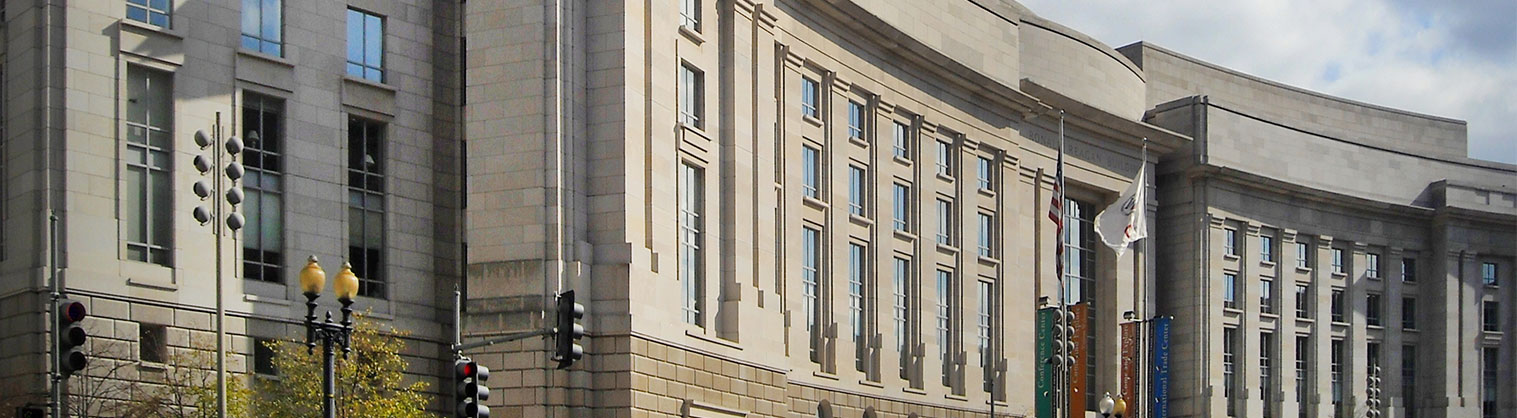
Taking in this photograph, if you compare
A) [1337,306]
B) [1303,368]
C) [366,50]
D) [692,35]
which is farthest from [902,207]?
[1337,306]

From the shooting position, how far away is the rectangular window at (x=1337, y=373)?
101 metres

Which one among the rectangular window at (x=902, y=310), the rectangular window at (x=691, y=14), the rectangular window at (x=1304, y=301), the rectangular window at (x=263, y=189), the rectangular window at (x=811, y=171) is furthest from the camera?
the rectangular window at (x=1304, y=301)

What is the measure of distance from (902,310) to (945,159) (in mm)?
6829

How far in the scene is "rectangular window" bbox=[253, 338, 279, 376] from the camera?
48.0 metres

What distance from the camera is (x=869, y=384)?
69.3 m

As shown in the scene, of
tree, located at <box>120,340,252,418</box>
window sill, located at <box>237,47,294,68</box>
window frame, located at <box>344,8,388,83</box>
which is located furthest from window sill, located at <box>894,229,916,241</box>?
tree, located at <box>120,340,252,418</box>

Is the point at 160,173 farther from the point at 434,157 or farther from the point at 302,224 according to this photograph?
the point at 434,157

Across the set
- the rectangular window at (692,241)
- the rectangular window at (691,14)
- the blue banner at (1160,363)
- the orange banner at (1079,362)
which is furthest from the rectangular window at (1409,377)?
the rectangular window at (691,14)

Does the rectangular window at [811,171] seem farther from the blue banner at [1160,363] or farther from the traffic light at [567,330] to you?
the traffic light at [567,330]

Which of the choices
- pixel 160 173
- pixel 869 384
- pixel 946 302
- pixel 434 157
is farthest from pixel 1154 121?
pixel 160 173

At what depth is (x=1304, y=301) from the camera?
99.8m

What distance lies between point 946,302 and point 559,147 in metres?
28.3

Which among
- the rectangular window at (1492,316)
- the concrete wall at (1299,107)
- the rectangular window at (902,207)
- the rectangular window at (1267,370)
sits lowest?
the rectangular window at (1267,370)

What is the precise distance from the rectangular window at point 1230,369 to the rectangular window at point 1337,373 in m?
7.90
